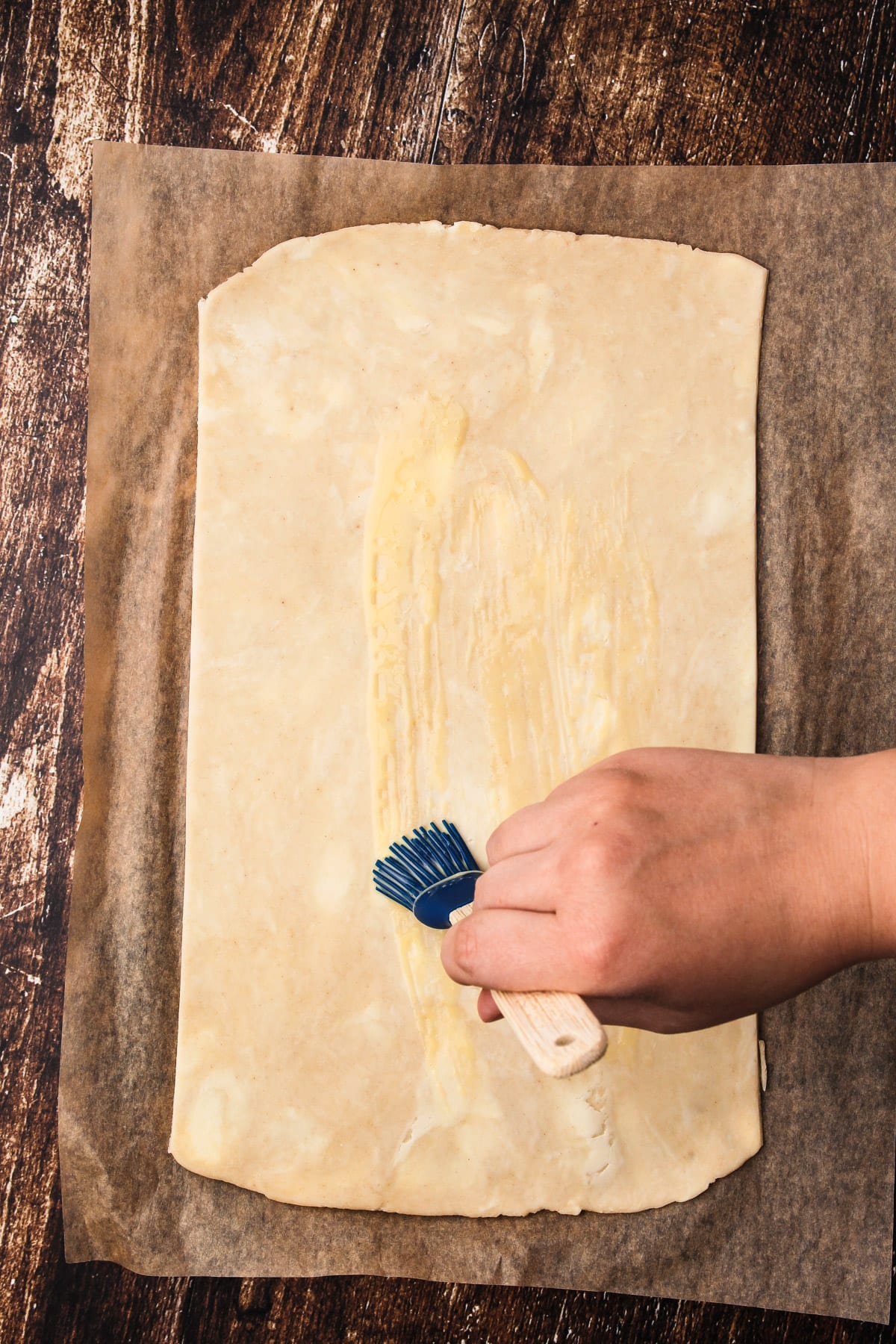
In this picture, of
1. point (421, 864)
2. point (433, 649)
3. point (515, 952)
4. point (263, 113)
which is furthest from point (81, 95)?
point (515, 952)

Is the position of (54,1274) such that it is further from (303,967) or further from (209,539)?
(209,539)

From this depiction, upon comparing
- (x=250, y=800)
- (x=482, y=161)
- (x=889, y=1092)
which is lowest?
(x=889, y=1092)

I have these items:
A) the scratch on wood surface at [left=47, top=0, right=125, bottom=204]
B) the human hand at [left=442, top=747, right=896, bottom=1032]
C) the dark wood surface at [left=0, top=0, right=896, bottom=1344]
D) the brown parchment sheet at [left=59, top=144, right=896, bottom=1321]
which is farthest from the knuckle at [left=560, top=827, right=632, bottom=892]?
the scratch on wood surface at [left=47, top=0, right=125, bottom=204]

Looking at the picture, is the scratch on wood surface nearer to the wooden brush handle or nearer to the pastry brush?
the pastry brush

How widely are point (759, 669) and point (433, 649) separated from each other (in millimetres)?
353

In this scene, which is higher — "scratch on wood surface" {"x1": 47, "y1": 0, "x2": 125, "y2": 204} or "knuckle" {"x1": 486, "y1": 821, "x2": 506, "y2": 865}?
"scratch on wood surface" {"x1": 47, "y1": 0, "x2": 125, "y2": 204}

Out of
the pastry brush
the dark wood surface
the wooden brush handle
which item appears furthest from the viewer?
the dark wood surface

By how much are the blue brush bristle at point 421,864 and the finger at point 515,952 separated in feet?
0.95

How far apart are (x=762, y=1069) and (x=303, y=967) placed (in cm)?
49

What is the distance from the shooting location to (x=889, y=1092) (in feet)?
3.01

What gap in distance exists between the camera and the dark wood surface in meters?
0.98

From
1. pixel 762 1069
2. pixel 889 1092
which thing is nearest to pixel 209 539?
pixel 762 1069

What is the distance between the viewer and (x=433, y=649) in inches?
36.6

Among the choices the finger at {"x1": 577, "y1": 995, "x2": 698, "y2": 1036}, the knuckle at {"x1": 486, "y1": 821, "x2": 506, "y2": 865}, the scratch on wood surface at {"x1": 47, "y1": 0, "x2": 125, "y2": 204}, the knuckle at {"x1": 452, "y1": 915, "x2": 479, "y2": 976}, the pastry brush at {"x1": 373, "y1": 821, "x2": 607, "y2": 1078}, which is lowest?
the finger at {"x1": 577, "y1": 995, "x2": 698, "y2": 1036}
